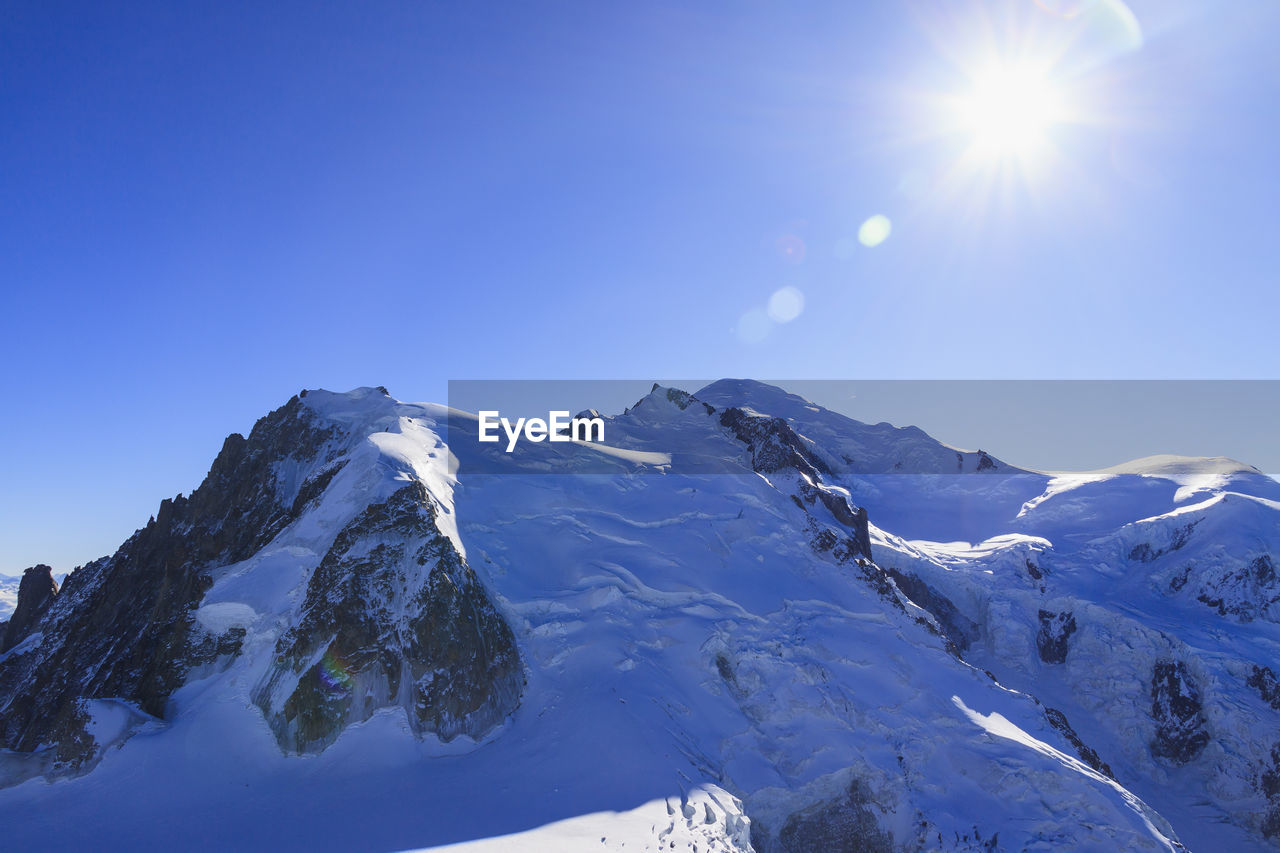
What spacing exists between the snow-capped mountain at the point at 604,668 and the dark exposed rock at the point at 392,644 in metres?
0.11

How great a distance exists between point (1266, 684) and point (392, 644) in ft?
180

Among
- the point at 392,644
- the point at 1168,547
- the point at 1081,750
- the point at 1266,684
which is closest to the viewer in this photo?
the point at 392,644

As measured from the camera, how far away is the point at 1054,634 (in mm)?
50594

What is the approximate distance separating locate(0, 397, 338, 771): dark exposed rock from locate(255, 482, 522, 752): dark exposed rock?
434 cm

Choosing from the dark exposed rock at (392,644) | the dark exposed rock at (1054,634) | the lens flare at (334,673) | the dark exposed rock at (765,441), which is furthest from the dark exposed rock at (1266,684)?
the lens flare at (334,673)

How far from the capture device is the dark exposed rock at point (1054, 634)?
164 feet

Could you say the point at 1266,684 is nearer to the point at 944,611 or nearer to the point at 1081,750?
the point at 944,611

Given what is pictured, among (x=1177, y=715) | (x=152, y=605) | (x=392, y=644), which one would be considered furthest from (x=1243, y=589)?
(x=152, y=605)

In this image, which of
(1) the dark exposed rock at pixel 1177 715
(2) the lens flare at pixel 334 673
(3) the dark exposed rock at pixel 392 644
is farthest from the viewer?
(1) the dark exposed rock at pixel 1177 715

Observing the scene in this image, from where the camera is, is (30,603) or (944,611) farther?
(30,603)

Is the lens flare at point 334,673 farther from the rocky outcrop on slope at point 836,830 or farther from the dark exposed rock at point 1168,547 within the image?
the dark exposed rock at point 1168,547

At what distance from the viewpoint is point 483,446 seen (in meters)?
42.6

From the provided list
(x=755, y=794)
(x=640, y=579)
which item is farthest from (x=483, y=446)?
(x=755, y=794)

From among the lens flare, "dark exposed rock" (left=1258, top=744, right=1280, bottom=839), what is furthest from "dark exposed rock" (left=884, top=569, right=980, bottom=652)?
the lens flare
